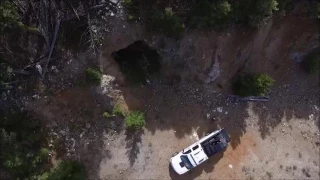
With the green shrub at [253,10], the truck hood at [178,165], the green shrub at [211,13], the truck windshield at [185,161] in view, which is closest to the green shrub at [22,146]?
the truck hood at [178,165]

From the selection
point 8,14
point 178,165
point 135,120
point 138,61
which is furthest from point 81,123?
point 8,14

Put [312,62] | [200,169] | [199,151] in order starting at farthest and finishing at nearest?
[312,62] < [200,169] < [199,151]

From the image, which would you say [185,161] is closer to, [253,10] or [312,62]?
[253,10]

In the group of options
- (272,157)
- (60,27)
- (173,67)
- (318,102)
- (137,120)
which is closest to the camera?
(60,27)

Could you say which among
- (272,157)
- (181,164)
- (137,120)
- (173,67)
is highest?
(173,67)

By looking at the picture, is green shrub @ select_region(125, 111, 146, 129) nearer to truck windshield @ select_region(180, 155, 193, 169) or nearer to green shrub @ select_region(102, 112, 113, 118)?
green shrub @ select_region(102, 112, 113, 118)

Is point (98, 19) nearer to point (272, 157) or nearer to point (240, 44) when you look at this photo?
point (240, 44)

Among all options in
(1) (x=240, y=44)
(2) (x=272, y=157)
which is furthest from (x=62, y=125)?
(2) (x=272, y=157)
